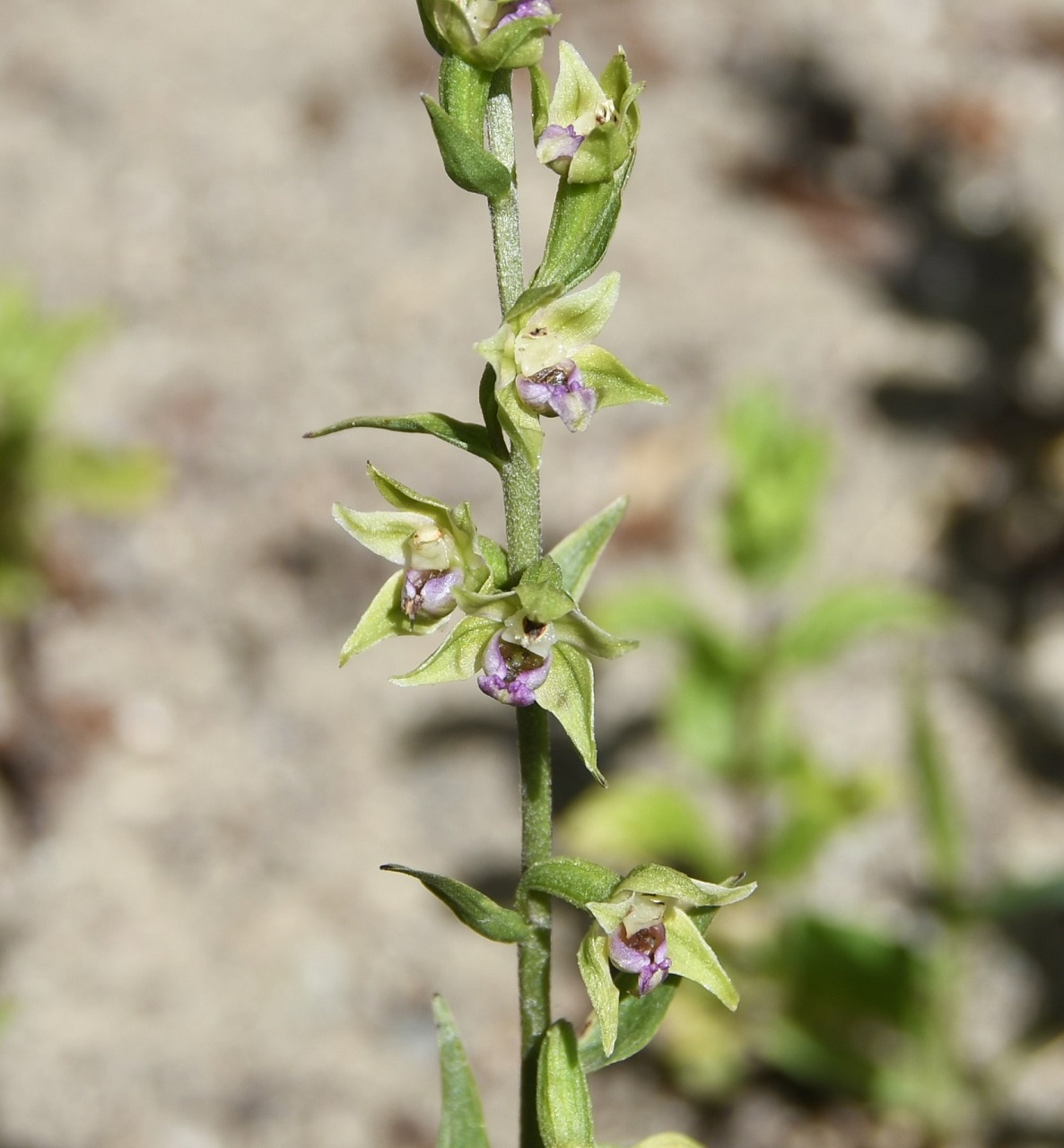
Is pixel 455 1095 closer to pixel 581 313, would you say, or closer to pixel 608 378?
pixel 608 378

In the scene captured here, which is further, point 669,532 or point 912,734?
point 669,532

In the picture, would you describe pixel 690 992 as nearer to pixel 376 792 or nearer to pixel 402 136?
pixel 376 792

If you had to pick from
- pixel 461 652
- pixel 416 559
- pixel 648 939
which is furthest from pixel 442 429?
pixel 648 939

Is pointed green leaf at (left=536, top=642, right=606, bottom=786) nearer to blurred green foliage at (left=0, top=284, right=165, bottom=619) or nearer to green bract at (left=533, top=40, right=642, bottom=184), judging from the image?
green bract at (left=533, top=40, right=642, bottom=184)

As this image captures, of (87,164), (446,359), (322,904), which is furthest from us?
(87,164)

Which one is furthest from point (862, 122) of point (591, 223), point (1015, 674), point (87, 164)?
point (591, 223)

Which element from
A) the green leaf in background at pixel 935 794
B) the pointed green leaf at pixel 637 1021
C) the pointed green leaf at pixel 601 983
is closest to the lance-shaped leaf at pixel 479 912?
the pointed green leaf at pixel 601 983

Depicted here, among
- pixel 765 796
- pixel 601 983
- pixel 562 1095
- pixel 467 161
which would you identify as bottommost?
pixel 765 796
